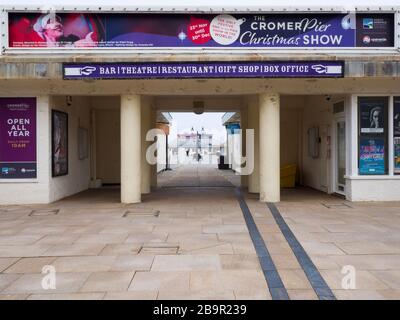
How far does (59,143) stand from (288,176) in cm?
808

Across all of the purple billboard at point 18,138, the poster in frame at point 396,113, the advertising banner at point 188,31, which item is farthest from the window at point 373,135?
the purple billboard at point 18,138

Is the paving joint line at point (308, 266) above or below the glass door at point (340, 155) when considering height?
below

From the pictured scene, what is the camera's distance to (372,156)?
37.1ft

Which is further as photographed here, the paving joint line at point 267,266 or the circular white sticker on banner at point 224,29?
the circular white sticker on banner at point 224,29

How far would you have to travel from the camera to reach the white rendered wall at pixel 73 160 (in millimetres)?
11984

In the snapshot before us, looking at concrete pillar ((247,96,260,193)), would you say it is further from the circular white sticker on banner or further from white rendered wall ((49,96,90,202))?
white rendered wall ((49,96,90,202))

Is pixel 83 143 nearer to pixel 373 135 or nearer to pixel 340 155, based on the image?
pixel 340 155

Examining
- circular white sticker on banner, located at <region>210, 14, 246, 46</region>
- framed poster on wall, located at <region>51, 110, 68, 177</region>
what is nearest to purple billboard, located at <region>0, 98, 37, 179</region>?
framed poster on wall, located at <region>51, 110, 68, 177</region>

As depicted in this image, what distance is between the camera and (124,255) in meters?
6.02

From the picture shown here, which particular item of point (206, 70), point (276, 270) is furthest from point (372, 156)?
point (276, 270)

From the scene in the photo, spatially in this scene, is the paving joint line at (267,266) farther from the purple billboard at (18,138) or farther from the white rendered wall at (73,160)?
the purple billboard at (18,138)

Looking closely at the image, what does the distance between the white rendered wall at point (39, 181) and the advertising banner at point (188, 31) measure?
1825 millimetres

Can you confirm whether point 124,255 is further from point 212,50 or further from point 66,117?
point 66,117

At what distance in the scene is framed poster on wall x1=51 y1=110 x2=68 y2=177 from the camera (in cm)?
1162
